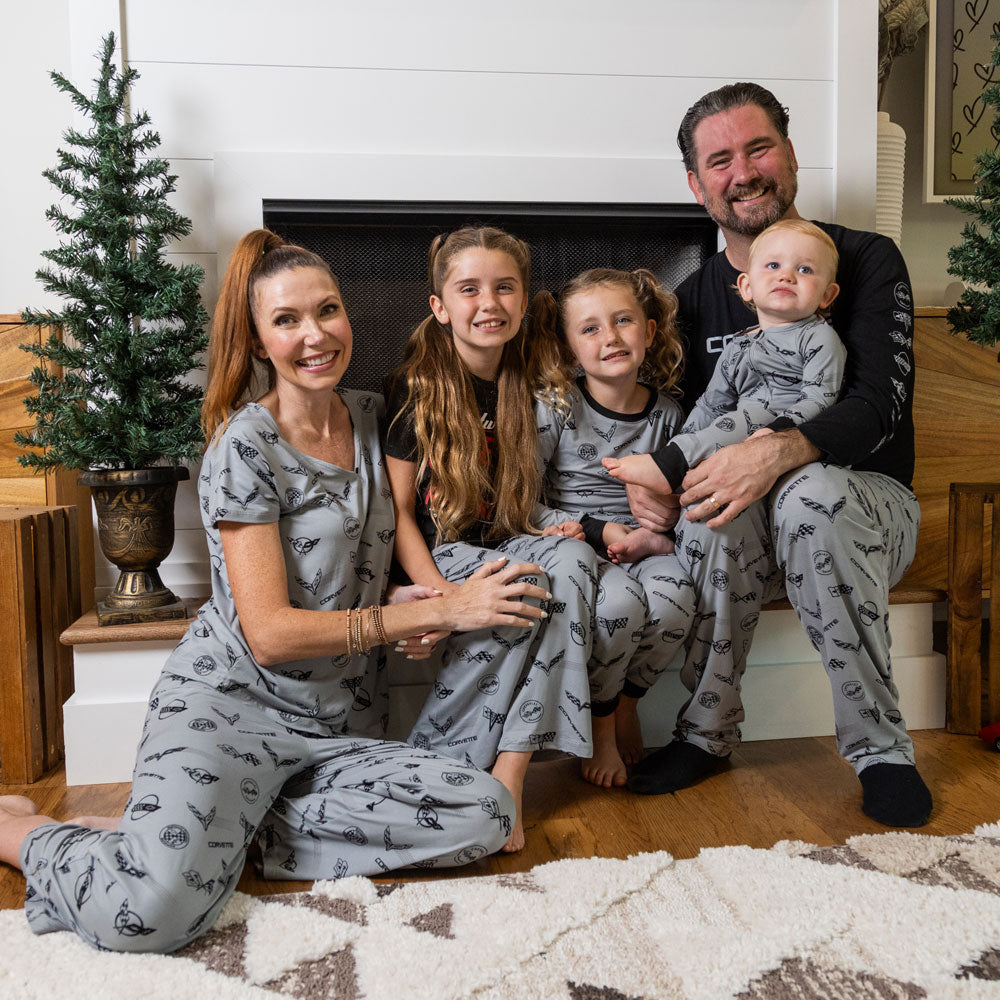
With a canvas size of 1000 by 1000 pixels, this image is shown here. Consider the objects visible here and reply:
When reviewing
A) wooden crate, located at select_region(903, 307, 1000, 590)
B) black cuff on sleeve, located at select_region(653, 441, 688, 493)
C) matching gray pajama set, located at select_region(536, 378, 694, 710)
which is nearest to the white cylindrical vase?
wooden crate, located at select_region(903, 307, 1000, 590)

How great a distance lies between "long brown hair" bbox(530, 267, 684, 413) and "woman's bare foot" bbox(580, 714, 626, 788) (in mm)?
548

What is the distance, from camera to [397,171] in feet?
6.57

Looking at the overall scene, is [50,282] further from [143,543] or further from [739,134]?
[739,134]

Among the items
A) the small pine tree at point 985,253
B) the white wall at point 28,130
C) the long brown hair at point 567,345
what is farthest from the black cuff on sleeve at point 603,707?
the white wall at point 28,130

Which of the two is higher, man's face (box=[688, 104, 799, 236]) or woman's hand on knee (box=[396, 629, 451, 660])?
man's face (box=[688, 104, 799, 236])

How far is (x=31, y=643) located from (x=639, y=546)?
3.55 ft

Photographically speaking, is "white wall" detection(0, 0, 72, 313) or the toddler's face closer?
the toddler's face

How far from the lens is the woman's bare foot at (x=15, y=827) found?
1328 mm

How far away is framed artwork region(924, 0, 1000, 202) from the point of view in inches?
103

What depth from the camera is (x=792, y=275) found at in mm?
1660

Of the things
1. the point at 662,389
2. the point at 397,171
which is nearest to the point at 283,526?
the point at 662,389

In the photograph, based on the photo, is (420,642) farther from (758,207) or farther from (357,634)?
(758,207)

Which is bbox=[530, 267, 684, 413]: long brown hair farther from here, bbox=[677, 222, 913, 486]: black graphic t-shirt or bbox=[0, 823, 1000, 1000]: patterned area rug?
bbox=[0, 823, 1000, 1000]: patterned area rug

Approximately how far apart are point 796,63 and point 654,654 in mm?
1356
